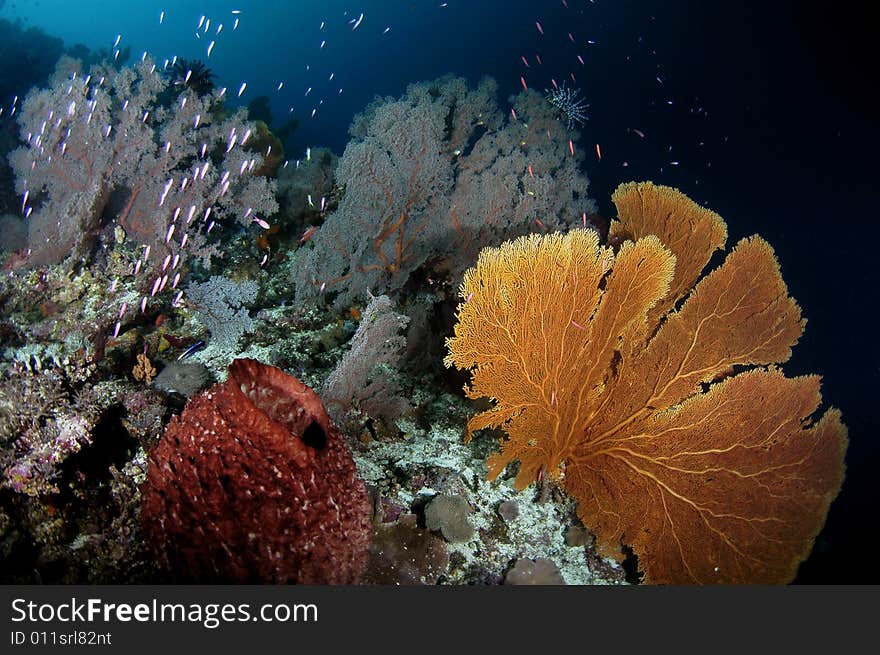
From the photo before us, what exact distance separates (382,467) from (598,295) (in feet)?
7.93

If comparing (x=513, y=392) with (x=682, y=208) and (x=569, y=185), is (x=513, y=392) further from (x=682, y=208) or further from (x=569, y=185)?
(x=569, y=185)

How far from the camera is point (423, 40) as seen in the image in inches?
2682

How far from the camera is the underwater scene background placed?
262 centimetres

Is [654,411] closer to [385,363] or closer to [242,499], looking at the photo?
[385,363]

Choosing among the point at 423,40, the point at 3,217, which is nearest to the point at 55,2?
the point at 423,40

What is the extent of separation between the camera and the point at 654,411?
3.92 m

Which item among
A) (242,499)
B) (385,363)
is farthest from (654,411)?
(242,499)

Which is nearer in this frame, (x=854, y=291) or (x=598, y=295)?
(x=598, y=295)

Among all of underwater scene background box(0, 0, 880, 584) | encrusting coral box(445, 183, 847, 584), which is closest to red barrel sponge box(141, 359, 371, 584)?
underwater scene background box(0, 0, 880, 584)

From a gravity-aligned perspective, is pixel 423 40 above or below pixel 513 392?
above

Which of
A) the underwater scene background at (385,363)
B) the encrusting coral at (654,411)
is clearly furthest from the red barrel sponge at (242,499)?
the encrusting coral at (654,411)

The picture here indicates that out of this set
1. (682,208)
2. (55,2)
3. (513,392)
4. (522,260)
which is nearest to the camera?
(522,260)

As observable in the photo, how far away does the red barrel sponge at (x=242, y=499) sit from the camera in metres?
2.29

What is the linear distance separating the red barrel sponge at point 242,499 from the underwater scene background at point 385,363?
12 mm
